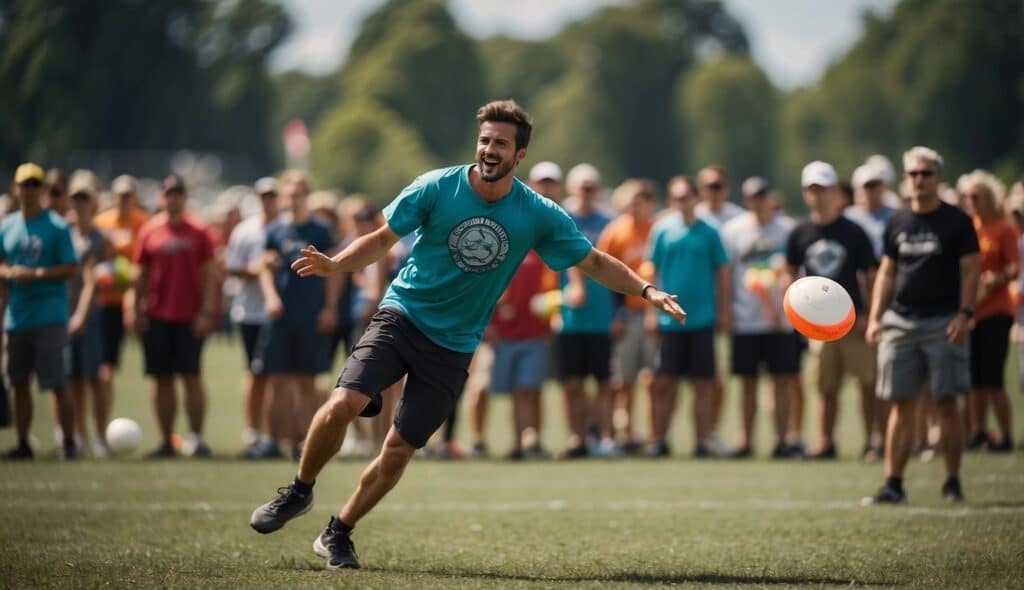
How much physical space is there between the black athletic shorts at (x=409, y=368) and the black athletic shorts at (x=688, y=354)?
685 cm

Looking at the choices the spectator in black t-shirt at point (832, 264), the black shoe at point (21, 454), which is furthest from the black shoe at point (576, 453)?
the black shoe at point (21, 454)

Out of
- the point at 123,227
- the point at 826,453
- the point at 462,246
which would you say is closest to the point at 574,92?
the point at 123,227

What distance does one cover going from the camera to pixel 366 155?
327ft

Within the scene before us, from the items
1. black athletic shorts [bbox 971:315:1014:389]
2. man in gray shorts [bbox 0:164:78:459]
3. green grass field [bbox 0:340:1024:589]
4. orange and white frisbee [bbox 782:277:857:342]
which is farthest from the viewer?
black athletic shorts [bbox 971:315:1014:389]

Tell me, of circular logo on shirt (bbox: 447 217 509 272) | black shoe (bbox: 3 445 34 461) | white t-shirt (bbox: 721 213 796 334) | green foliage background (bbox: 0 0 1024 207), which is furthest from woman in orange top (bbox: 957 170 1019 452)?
green foliage background (bbox: 0 0 1024 207)

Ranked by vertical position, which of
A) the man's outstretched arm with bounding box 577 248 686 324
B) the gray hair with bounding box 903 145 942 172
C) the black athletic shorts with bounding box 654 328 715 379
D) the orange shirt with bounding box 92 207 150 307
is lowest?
the black athletic shorts with bounding box 654 328 715 379

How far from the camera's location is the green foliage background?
3152 inches

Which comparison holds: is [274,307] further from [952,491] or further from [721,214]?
[952,491]

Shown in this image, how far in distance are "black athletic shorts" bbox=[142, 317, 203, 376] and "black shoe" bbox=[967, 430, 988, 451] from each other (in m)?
8.04

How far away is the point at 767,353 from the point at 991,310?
7.61 feet

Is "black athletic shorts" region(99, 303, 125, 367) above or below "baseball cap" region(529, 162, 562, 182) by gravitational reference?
below

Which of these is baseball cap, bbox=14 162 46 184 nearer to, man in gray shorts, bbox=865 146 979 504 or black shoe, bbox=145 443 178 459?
black shoe, bbox=145 443 178 459

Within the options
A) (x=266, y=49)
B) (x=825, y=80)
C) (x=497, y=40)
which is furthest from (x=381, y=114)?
(x=497, y=40)

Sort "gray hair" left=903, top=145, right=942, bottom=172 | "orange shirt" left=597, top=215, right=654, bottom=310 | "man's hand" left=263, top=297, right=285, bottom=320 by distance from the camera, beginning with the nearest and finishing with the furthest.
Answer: "gray hair" left=903, top=145, right=942, bottom=172 → "man's hand" left=263, top=297, right=285, bottom=320 → "orange shirt" left=597, top=215, right=654, bottom=310
